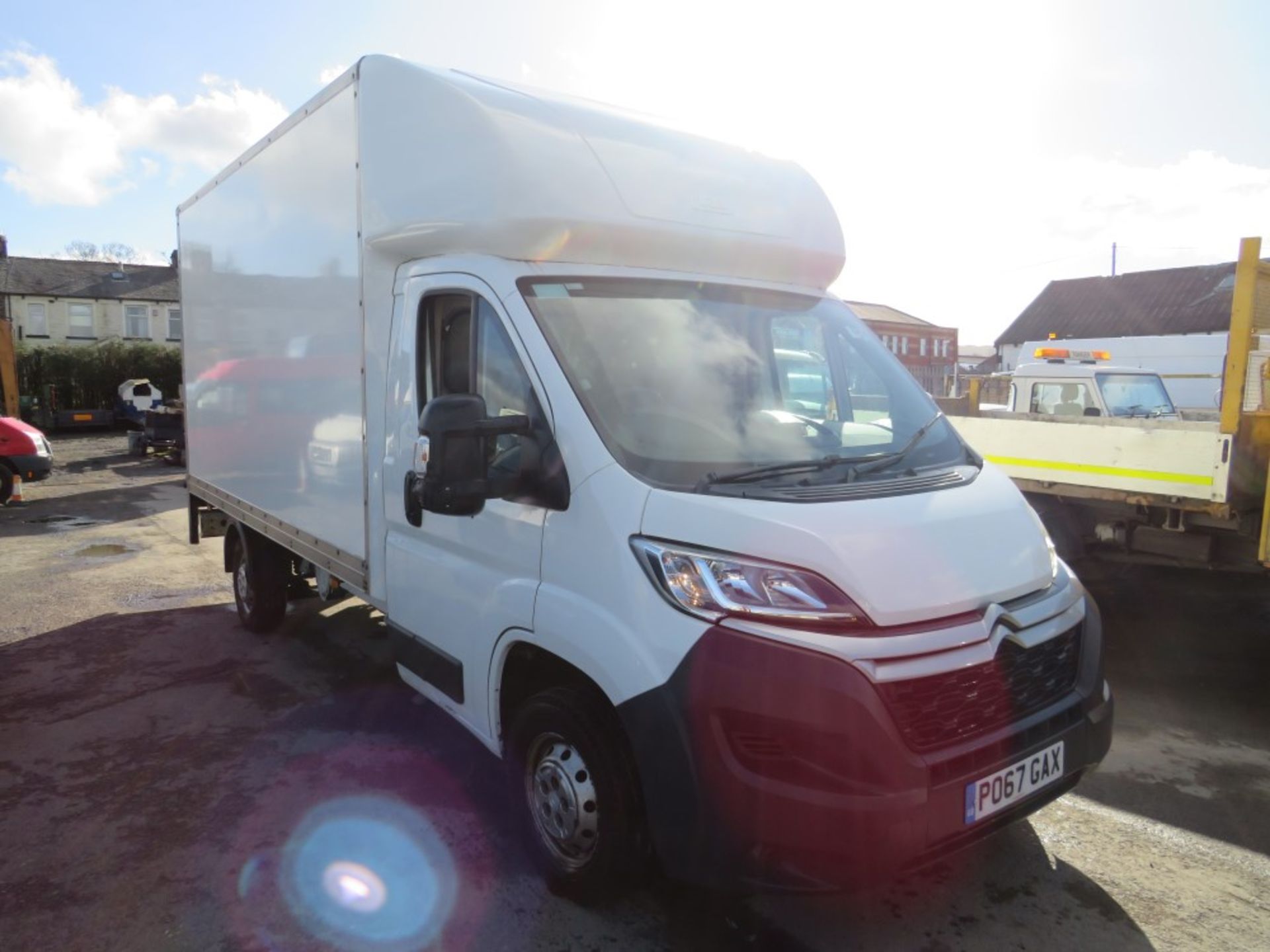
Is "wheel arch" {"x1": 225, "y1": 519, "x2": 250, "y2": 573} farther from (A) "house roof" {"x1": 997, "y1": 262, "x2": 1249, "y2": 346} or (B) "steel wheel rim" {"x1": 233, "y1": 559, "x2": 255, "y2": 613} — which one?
(A) "house roof" {"x1": 997, "y1": 262, "x2": 1249, "y2": 346}

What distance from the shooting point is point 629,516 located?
2.69 m

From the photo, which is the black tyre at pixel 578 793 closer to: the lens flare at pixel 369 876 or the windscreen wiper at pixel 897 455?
the lens flare at pixel 369 876

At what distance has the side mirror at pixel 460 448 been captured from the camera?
2.87 meters

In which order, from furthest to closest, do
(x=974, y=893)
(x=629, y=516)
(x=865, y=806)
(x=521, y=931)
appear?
(x=974, y=893) < (x=521, y=931) < (x=629, y=516) < (x=865, y=806)

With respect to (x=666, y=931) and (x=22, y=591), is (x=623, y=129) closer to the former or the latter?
(x=666, y=931)

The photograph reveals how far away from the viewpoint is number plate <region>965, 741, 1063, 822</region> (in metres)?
2.54

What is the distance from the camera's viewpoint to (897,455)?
319 cm

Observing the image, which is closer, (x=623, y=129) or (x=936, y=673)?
(x=936, y=673)

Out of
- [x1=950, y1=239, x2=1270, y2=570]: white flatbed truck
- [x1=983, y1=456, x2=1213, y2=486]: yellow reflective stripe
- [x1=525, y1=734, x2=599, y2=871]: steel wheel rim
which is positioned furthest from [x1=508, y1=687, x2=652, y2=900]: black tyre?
[x1=950, y1=239, x2=1270, y2=570]: white flatbed truck

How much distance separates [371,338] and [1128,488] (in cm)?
519

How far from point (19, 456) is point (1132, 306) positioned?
139ft

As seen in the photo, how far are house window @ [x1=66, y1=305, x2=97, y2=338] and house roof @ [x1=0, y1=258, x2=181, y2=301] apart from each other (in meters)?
0.62

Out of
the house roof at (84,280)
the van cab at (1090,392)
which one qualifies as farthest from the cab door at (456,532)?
the house roof at (84,280)

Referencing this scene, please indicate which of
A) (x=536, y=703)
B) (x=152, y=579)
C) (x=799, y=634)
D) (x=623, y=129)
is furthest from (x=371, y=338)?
(x=152, y=579)
